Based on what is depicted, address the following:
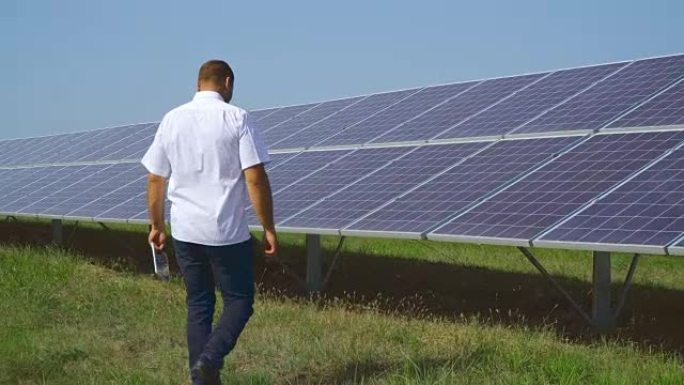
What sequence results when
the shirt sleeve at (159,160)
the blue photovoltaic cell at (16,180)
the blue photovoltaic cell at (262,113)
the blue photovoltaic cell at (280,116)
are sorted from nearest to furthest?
the shirt sleeve at (159,160)
the blue photovoltaic cell at (280,116)
the blue photovoltaic cell at (16,180)
the blue photovoltaic cell at (262,113)

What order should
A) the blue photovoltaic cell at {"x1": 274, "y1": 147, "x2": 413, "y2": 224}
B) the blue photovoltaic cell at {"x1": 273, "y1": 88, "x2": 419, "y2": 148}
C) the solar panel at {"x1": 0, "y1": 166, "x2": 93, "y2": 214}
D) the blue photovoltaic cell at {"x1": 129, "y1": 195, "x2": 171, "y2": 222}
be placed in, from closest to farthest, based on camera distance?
the blue photovoltaic cell at {"x1": 274, "y1": 147, "x2": 413, "y2": 224}, the blue photovoltaic cell at {"x1": 129, "y1": 195, "x2": 171, "y2": 222}, the blue photovoltaic cell at {"x1": 273, "y1": 88, "x2": 419, "y2": 148}, the solar panel at {"x1": 0, "y1": 166, "x2": 93, "y2": 214}

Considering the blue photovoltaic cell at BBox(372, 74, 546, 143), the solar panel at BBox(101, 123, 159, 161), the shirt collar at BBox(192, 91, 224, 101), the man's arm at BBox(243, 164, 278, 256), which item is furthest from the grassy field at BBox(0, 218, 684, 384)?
the solar panel at BBox(101, 123, 159, 161)

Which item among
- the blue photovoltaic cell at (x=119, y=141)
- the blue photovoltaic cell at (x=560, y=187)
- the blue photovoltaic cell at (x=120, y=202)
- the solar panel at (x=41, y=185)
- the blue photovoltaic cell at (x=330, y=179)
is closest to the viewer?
the blue photovoltaic cell at (x=560, y=187)

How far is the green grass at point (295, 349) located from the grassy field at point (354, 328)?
16 millimetres

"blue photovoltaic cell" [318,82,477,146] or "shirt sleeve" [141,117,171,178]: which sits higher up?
"shirt sleeve" [141,117,171,178]

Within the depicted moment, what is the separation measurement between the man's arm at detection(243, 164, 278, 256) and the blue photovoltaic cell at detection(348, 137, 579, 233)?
11.2 ft

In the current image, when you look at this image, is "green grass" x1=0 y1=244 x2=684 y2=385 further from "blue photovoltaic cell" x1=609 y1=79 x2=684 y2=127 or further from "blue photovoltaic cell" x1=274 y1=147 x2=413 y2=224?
"blue photovoltaic cell" x1=609 y1=79 x2=684 y2=127

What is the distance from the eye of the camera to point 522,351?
23.2ft

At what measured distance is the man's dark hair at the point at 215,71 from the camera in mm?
5672

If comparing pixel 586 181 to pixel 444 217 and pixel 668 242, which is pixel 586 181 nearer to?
pixel 444 217

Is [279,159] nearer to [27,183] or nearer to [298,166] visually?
[298,166]

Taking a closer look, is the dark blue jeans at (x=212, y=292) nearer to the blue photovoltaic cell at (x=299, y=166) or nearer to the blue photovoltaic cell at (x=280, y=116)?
the blue photovoltaic cell at (x=299, y=166)

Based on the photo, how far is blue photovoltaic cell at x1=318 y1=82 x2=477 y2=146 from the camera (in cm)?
1359

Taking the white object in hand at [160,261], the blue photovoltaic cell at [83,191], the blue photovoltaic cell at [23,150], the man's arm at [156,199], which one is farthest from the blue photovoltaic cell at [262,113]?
the man's arm at [156,199]
